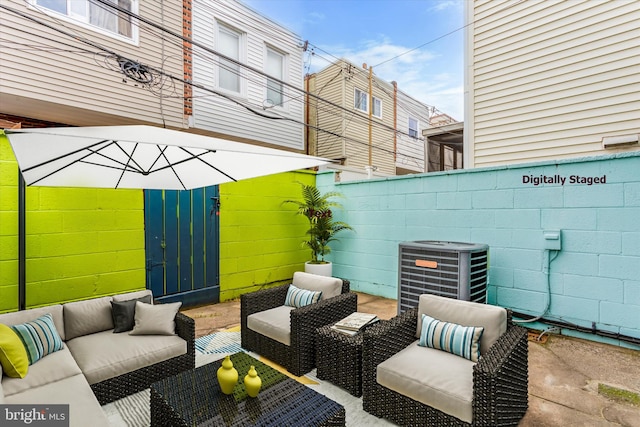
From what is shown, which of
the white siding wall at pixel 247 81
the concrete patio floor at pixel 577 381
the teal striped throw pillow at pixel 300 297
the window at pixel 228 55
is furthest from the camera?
the window at pixel 228 55

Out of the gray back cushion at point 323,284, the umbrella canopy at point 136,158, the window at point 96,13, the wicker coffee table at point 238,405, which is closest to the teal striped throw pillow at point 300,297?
the gray back cushion at point 323,284

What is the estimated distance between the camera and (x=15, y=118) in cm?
546

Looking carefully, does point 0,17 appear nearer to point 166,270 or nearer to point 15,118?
point 15,118

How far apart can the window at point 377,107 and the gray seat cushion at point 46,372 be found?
10.7 m

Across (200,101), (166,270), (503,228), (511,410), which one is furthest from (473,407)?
(200,101)

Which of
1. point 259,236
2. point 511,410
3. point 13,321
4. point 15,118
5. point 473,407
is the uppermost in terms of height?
point 15,118

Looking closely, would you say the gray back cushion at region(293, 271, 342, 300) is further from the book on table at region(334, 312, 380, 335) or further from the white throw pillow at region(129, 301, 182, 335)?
the white throw pillow at region(129, 301, 182, 335)

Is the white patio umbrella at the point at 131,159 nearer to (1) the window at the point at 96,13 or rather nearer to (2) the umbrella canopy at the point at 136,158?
(2) the umbrella canopy at the point at 136,158

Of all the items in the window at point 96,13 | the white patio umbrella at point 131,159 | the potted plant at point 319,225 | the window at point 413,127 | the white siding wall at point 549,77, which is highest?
the window at point 413,127

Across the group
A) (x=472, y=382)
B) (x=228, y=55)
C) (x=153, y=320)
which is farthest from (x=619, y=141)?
(x=228, y=55)

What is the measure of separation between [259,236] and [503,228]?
3816 mm

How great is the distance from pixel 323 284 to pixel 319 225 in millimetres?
2268

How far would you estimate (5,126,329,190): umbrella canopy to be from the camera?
1.91 m

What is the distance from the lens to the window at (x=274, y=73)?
7914 millimetres
